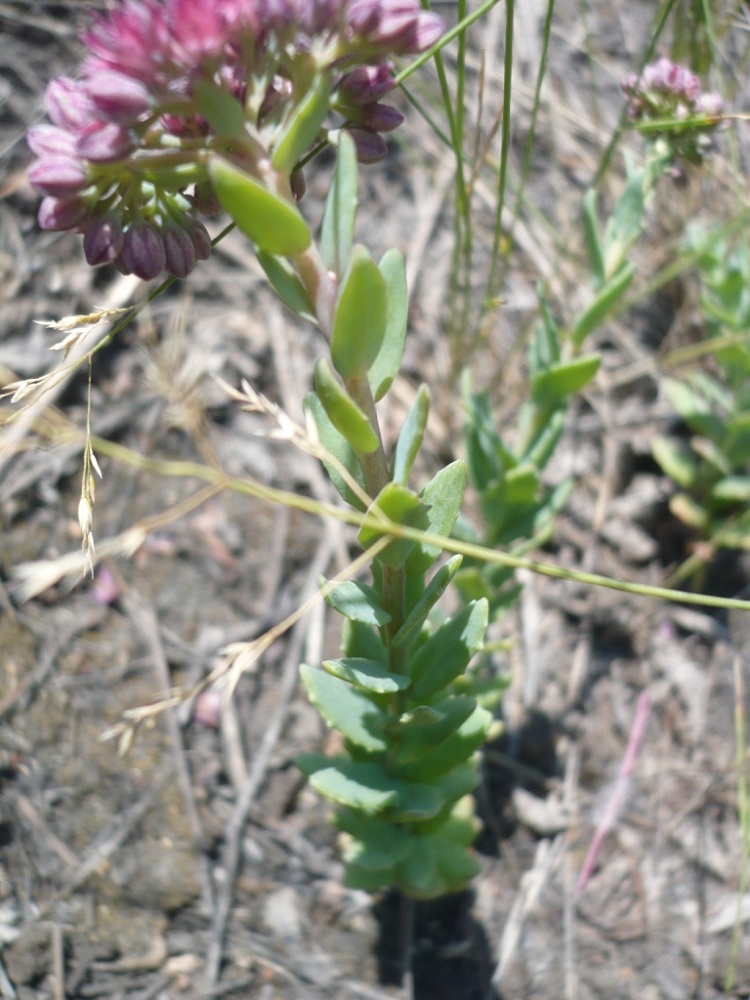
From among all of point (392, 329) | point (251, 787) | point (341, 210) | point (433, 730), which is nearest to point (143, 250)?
point (341, 210)

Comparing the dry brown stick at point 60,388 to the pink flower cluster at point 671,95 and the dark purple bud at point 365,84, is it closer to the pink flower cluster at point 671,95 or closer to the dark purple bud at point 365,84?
the dark purple bud at point 365,84

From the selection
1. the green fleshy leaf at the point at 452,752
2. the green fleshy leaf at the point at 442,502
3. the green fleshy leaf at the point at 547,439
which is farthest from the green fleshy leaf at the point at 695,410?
the green fleshy leaf at the point at 442,502

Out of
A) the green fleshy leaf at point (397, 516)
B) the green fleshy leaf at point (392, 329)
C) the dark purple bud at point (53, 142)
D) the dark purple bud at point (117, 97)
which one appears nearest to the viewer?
the dark purple bud at point (117, 97)

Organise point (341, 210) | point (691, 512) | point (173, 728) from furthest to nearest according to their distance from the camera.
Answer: point (691, 512) < point (173, 728) < point (341, 210)

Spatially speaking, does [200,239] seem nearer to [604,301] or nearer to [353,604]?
[353,604]

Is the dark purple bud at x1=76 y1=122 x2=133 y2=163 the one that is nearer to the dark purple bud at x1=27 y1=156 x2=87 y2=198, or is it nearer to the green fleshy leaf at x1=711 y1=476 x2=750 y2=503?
the dark purple bud at x1=27 y1=156 x2=87 y2=198

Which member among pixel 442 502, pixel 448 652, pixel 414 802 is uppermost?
pixel 442 502

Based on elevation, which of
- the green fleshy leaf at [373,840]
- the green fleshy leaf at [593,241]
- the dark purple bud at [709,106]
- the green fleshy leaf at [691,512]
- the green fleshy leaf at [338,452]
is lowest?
the green fleshy leaf at [373,840]
